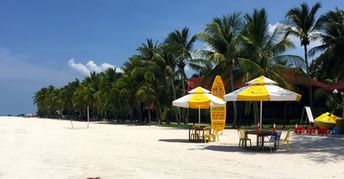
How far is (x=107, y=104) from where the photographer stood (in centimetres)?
5347

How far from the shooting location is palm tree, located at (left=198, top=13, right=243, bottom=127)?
31.5 m

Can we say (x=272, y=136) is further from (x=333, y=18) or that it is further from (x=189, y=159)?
(x=333, y=18)

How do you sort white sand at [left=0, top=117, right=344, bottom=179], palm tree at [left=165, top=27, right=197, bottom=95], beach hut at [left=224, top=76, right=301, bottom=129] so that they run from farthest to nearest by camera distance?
palm tree at [left=165, top=27, right=197, bottom=95] < beach hut at [left=224, top=76, right=301, bottom=129] < white sand at [left=0, top=117, right=344, bottom=179]

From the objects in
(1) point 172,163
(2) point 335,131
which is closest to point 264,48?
(2) point 335,131

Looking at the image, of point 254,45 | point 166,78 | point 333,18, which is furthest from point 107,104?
point 333,18

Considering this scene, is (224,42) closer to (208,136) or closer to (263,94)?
(208,136)

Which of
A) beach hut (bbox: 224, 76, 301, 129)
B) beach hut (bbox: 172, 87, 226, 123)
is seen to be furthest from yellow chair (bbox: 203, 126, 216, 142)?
beach hut (bbox: 224, 76, 301, 129)

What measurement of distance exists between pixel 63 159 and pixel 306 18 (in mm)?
25454

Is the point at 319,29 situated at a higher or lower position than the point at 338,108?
higher

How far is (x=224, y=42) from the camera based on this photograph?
3169 cm

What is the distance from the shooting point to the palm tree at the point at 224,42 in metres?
31.5

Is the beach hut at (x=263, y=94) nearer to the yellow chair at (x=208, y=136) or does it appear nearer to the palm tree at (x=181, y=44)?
the yellow chair at (x=208, y=136)

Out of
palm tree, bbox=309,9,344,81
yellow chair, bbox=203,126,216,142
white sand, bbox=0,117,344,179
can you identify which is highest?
palm tree, bbox=309,9,344,81

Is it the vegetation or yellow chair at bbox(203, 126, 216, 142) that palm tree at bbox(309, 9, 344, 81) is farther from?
yellow chair at bbox(203, 126, 216, 142)
